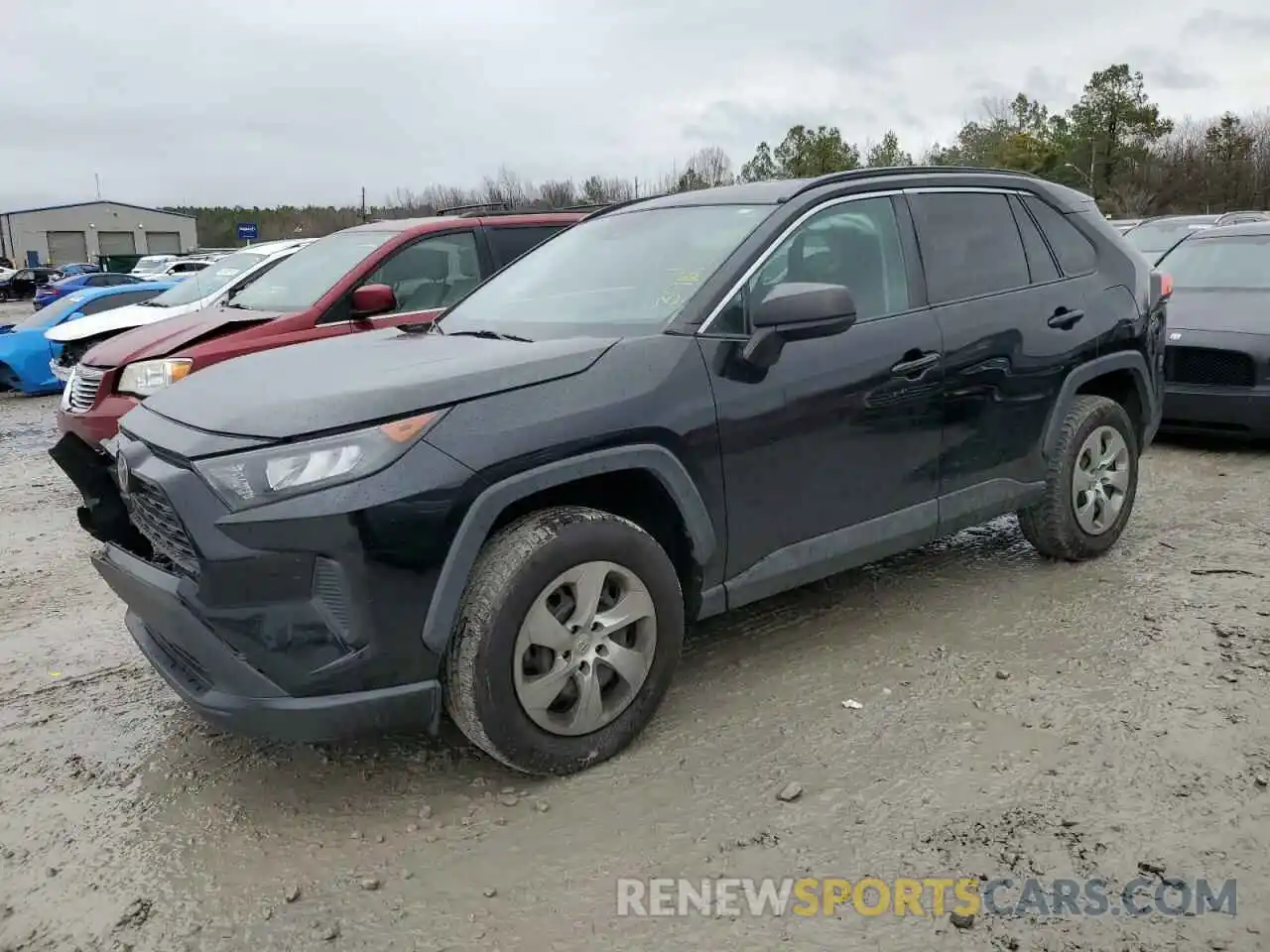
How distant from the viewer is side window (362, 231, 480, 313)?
6.80 m

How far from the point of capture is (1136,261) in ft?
16.2

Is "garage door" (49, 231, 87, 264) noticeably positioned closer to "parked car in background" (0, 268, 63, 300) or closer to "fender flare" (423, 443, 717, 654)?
"parked car in background" (0, 268, 63, 300)

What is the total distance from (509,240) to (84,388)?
115 inches

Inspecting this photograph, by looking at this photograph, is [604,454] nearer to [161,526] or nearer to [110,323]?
[161,526]

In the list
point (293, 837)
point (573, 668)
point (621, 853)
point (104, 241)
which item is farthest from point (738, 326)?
point (104, 241)

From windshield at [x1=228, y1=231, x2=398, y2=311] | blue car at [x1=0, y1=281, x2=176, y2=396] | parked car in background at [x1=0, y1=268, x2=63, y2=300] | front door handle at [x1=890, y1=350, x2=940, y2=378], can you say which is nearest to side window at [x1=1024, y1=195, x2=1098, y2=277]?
Result: front door handle at [x1=890, y1=350, x2=940, y2=378]

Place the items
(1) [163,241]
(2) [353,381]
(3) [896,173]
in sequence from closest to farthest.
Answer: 1. (2) [353,381]
2. (3) [896,173]
3. (1) [163,241]

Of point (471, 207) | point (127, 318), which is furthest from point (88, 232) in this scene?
point (471, 207)

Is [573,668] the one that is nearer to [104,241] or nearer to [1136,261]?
[1136,261]

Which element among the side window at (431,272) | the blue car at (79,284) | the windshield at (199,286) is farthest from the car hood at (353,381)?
the blue car at (79,284)

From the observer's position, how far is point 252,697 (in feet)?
8.90

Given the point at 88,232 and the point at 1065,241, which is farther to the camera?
the point at 88,232

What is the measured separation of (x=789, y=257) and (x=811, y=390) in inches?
20.5

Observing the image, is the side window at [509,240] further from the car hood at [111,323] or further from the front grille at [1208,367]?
the front grille at [1208,367]
